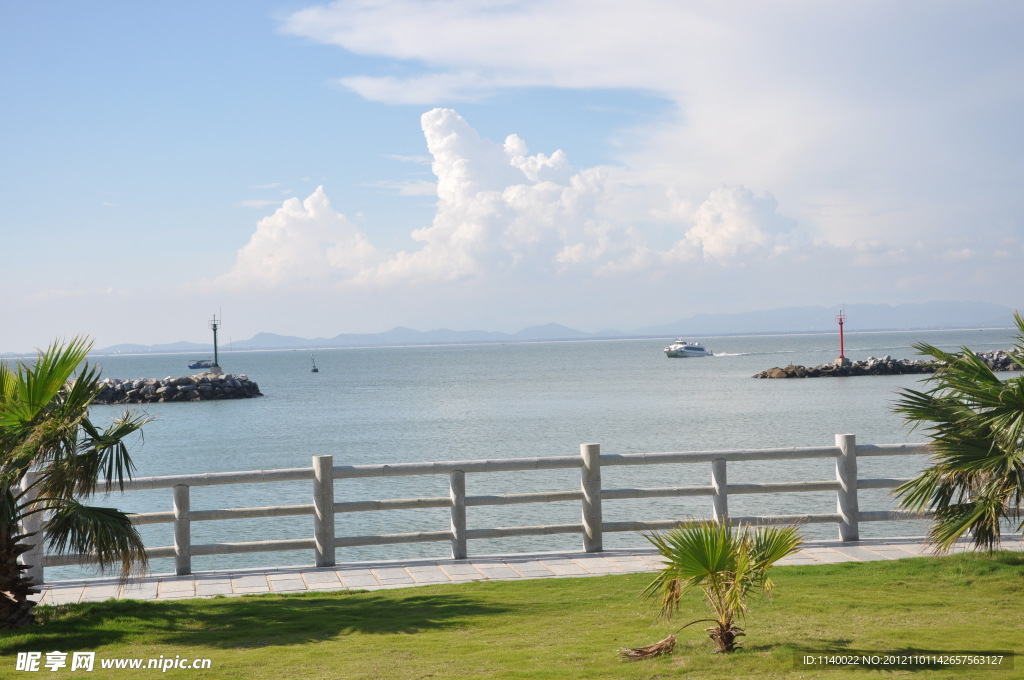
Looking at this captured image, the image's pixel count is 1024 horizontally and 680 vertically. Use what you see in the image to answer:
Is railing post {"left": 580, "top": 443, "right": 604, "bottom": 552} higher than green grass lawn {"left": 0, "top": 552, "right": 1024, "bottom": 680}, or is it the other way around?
railing post {"left": 580, "top": 443, "right": 604, "bottom": 552}

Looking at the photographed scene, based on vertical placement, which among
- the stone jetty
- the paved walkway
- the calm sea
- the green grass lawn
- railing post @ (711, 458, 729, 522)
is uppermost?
railing post @ (711, 458, 729, 522)

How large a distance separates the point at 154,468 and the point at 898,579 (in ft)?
121

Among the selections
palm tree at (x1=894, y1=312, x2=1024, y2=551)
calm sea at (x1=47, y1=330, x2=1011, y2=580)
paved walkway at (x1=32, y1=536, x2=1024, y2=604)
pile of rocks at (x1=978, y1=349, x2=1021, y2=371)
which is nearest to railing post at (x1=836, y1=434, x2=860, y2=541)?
paved walkway at (x1=32, y1=536, x2=1024, y2=604)

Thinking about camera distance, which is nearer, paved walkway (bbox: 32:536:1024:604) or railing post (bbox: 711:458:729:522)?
paved walkway (bbox: 32:536:1024:604)

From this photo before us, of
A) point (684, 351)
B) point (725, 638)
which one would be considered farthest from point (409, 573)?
point (684, 351)

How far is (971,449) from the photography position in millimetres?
8148

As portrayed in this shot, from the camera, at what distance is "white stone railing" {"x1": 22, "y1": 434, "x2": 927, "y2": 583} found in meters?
10.1

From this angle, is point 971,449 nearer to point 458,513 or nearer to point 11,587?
point 458,513

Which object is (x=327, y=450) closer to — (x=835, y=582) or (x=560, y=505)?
(x=560, y=505)

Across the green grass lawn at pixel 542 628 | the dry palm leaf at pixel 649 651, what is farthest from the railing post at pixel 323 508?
the dry palm leaf at pixel 649 651

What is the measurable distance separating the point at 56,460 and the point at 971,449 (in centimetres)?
764

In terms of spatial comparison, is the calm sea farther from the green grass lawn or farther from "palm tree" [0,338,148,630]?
"palm tree" [0,338,148,630]

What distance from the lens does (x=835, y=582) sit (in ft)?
28.6

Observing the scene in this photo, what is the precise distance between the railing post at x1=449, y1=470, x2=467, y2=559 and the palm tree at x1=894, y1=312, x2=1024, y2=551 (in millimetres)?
4662
